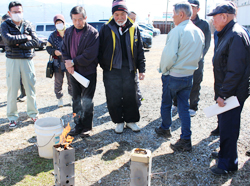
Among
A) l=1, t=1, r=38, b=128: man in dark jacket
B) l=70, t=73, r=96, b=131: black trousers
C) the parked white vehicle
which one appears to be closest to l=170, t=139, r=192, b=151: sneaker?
l=70, t=73, r=96, b=131: black trousers

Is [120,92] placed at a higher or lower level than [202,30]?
lower

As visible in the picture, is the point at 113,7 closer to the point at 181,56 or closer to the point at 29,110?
the point at 181,56

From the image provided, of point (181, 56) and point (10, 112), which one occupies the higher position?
point (181, 56)

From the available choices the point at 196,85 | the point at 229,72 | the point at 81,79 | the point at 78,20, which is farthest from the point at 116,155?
the point at 196,85

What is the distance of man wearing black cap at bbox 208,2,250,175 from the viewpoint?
2.46 meters

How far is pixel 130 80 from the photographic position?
153 inches

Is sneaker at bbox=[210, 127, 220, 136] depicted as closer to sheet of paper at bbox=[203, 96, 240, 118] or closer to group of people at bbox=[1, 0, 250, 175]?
group of people at bbox=[1, 0, 250, 175]

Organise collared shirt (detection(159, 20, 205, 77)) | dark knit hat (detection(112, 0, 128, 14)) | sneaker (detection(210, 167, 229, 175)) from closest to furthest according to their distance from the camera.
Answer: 1. sneaker (detection(210, 167, 229, 175))
2. collared shirt (detection(159, 20, 205, 77))
3. dark knit hat (detection(112, 0, 128, 14))

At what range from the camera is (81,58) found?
3539mm

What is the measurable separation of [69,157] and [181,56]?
2.01m

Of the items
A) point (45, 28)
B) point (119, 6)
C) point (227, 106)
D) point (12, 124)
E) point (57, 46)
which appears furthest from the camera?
point (45, 28)

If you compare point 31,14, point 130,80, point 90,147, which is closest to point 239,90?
point 130,80

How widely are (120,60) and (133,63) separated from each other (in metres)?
0.26

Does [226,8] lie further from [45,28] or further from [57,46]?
[45,28]
